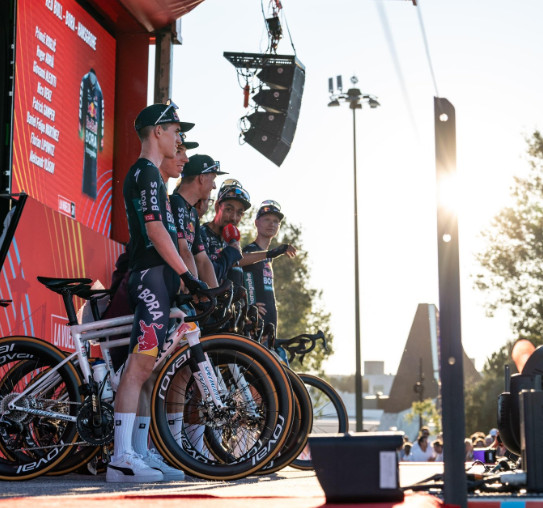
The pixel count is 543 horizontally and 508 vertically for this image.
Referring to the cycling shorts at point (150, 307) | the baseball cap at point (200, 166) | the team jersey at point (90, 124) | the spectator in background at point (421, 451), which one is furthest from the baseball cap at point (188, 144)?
the spectator in background at point (421, 451)

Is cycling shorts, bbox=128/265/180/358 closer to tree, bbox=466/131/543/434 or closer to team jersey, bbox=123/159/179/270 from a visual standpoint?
team jersey, bbox=123/159/179/270

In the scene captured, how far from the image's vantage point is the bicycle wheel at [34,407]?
5.20 meters

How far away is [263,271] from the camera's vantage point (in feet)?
25.8

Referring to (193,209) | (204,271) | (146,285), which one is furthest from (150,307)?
(193,209)

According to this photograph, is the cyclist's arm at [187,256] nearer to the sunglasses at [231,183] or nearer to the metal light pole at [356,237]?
the sunglasses at [231,183]

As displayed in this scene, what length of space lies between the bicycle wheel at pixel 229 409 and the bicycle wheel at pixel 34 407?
51 cm

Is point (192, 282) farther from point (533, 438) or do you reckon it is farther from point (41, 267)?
point (41, 267)

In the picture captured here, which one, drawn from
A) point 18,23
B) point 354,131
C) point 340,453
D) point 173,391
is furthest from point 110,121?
point 354,131

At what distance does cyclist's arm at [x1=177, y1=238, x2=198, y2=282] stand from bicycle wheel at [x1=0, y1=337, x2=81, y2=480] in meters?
0.97

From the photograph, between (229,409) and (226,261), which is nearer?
(229,409)

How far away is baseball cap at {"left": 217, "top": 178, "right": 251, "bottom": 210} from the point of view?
7.20 m

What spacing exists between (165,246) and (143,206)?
264 mm

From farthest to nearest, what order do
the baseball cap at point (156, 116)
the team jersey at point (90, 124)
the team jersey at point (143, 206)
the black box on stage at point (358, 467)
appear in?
the team jersey at point (90, 124)
the baseball cap at point (156, 116)
the team jersey at point (143, 206)
the black box on stage at point (358, 467)

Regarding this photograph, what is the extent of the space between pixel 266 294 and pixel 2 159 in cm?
228
